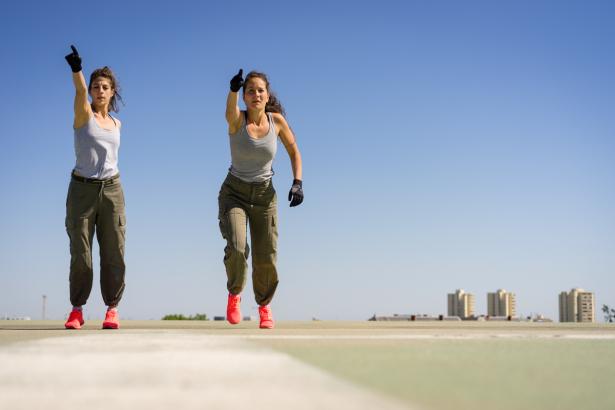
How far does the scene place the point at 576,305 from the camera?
9406 cm

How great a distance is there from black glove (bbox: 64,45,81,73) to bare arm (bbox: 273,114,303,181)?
2054 mm

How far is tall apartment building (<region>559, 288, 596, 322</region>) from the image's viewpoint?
8912 cm

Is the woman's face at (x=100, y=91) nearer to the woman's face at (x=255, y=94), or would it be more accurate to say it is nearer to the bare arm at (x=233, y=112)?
the bare arm at (x=233, y=112)

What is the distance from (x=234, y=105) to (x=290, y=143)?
0.88m

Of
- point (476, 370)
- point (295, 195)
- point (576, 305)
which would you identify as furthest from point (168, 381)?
point (576, 305)

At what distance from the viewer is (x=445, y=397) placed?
7.18 ft

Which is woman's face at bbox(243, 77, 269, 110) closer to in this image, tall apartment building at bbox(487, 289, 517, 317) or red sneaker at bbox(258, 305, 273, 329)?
red sneaker at bbox(258, 305, 273, 329)

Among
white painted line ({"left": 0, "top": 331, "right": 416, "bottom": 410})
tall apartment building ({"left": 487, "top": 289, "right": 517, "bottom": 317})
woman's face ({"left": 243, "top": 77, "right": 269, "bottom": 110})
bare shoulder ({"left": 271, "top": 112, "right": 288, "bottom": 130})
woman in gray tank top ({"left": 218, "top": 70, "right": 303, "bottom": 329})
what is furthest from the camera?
tall apartment building ({"left": 487, "top": 289, "right": 517, "bottom": 317})

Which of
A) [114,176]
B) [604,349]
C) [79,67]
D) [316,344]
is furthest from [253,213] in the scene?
[604,349]

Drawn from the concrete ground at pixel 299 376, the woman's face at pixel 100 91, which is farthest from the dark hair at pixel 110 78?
the concrete ground at pixel 299 376

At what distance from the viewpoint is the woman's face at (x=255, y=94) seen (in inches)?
306

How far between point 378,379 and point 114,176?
5358 millimetres

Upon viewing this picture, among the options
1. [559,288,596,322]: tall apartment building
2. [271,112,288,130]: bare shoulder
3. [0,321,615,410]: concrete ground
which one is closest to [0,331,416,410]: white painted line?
[0,321,615,410]: concrete ground

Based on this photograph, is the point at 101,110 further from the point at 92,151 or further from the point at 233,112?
the point at 233,112
